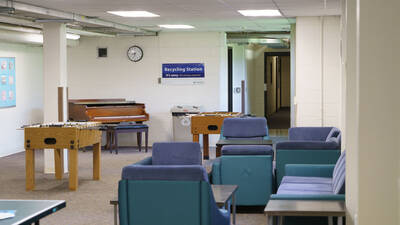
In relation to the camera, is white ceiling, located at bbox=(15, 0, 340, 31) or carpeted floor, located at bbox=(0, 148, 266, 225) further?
white ceiling, located at bbox=(15, 0, 340, 31)

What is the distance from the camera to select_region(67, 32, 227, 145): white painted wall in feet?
49.8

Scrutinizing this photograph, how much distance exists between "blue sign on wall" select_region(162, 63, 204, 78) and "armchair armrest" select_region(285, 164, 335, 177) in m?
7.87

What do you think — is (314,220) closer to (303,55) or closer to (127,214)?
(127,214)

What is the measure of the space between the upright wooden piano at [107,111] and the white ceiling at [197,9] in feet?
7.40

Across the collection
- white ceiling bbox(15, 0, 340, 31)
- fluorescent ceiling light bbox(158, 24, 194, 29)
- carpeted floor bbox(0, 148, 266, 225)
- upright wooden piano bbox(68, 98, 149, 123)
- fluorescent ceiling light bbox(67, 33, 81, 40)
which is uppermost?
fluorescent ceiling light bbox(158, 24, 194, 29)

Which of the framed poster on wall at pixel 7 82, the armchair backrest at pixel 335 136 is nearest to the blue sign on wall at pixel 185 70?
the framed poster on wall at pixel 7 82

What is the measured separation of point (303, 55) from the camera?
11375mm

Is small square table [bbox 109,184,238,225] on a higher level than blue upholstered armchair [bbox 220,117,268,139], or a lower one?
lower

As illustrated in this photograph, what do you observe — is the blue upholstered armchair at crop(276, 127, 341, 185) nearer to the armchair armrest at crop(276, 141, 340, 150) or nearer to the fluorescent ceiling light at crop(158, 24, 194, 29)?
the armchair armrest at crop(276, 141, 340, 150)

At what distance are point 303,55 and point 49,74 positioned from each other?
424cm

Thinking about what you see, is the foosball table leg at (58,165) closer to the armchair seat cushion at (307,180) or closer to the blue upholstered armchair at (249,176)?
the blue upholstered armchair at (249,176)

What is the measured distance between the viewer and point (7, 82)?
45.1 feet

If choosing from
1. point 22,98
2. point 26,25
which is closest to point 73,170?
point 26,25

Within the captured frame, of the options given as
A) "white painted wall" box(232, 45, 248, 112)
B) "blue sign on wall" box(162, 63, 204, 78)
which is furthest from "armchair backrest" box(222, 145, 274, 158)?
"white painted wall" box(232, 45, 248, 112)
